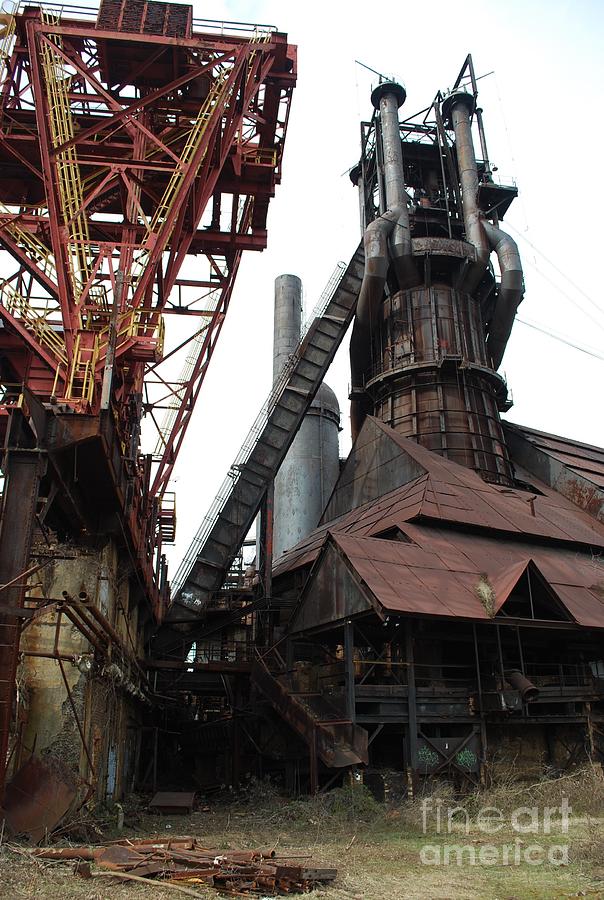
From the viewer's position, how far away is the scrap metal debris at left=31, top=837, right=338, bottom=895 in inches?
303

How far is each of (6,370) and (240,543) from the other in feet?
34.3

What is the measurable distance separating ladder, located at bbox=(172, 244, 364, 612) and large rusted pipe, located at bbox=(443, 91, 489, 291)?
612 cm

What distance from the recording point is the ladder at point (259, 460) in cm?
2409

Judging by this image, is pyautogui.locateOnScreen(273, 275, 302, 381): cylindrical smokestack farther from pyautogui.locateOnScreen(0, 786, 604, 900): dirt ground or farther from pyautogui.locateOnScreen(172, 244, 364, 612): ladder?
pyautogui.locateOnScreen(0, 786, 604, 900): dirt ground

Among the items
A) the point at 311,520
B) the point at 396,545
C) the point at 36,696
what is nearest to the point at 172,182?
the point at 396,545

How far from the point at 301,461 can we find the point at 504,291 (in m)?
12.0

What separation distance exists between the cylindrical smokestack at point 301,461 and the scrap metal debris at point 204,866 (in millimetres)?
24314

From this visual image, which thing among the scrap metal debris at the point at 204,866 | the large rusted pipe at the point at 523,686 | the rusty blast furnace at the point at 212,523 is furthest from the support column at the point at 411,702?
the scrap metal debris at the point at 204,866

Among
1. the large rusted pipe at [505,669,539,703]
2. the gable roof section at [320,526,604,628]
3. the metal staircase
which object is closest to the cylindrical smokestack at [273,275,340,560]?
the gable roof section at [320,526,604,628]

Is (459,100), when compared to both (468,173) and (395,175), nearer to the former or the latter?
(468,173)

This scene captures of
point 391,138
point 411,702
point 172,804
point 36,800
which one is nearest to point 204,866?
point 36,800

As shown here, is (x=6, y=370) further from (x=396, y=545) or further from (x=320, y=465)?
(x=320, y=465)

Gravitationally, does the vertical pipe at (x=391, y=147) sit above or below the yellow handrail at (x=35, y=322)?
above

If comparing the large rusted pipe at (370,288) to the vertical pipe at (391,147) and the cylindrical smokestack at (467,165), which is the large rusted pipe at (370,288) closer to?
the vertical pipe at (391,147)
